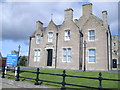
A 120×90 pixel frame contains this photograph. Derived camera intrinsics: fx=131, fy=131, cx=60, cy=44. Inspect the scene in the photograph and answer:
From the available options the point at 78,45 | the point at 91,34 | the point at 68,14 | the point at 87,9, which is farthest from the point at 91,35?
the point at 68,14

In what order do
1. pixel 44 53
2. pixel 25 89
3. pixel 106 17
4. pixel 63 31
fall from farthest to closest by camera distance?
pixel 44 53, pixel 63 31, pixel 106 17, pixel 25 89

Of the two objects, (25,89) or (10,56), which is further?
(10,56)

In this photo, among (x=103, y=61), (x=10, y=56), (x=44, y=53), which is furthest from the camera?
(x=44, y=53)

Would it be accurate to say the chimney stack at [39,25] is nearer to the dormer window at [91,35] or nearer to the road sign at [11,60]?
the dormer window at [91,35]

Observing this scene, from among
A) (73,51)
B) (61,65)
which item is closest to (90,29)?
(73,51)

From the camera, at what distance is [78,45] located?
74.0ft

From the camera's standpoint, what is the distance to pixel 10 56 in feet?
45.0

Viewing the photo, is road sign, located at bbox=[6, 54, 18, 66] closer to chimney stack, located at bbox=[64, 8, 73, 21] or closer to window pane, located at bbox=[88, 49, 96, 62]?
window pane, located at bbox=[88, 49, 96, 62]

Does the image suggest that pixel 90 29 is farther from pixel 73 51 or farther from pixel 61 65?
pixel 61 65

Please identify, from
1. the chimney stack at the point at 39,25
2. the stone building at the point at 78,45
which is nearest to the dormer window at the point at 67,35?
the stone building at the point at 78,45

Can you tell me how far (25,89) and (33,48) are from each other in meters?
20.6

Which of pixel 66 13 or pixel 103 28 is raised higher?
pixel 66 13

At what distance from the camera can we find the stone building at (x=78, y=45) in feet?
70.7

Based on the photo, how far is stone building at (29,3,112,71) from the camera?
21547 millimetres
